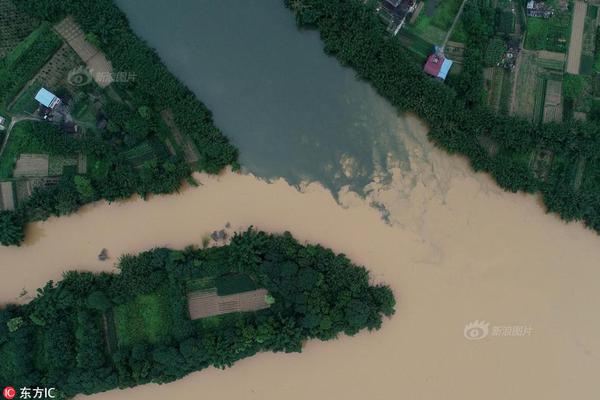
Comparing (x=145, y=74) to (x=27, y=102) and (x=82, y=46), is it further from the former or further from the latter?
(x=27, y=102)

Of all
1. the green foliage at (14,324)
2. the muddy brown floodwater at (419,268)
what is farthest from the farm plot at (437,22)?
the green foliage at (14,324)

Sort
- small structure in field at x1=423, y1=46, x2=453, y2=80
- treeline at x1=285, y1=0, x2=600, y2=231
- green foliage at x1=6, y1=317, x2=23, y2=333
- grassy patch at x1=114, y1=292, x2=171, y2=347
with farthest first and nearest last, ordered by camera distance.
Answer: small structure in field at x1=423, y1=46, x2=453, y2=80 < treeline at x1=285, y1=0, x2=600, y2=231 < grassy patch at x1=114, y1=292, x2=171, y2=347 < green foliage at x1=6, y1=317, x2=23, y2=333

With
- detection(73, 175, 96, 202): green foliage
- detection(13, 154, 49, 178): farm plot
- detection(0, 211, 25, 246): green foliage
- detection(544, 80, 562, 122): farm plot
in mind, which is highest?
detection(544, 80, 562, 122): farm plot

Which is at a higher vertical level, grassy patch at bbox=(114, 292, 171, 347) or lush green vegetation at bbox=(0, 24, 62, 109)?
lush green vegetation at bbox=(0, 24, 62, 109)

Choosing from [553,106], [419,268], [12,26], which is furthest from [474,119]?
[12,26]

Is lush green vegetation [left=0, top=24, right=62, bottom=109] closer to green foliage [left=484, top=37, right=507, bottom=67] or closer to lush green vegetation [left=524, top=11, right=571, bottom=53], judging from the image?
green foliage [left=484, top=37, right=507, bottom=67]

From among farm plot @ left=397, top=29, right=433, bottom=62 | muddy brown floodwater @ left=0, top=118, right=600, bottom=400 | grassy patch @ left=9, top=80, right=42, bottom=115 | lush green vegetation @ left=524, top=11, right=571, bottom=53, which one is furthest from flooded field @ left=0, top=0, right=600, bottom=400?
lush green vegetation @ left=524, top=11, right=571, bottom=53

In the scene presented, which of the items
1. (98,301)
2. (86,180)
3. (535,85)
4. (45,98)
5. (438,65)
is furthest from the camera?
(535,85)
